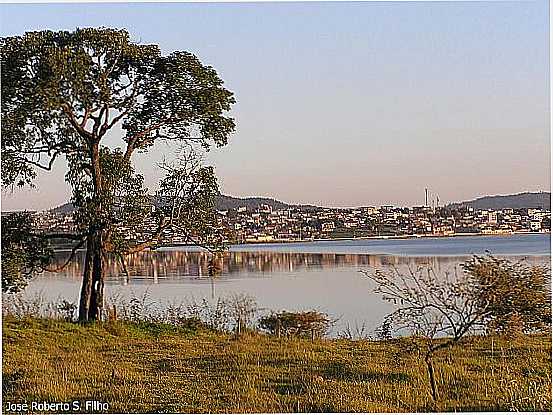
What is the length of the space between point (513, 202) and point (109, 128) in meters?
2.11

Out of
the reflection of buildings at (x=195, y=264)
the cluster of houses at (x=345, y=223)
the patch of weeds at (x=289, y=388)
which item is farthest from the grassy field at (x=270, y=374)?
the cluster of houses at (x=345, y=223)

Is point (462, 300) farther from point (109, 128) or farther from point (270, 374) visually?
point (109, 128)

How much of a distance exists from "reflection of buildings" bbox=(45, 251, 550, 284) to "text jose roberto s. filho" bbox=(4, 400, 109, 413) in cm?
68

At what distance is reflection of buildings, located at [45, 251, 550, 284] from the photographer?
17.2ft

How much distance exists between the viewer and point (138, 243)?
5.31 meters

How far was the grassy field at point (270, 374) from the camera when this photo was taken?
16.3ft

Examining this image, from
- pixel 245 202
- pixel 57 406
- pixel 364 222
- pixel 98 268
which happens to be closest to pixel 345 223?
pixel 364 222

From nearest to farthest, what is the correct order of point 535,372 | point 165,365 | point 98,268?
1. point 535,372
2. point 165,365
3. point 98,268

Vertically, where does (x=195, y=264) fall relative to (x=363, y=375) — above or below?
above

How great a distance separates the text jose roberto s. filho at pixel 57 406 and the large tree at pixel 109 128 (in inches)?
22.5

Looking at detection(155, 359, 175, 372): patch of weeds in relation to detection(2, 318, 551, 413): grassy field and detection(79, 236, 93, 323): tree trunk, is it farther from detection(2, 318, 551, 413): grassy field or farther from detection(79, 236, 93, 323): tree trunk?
detection(79, 236, 93, 323): tree trunk

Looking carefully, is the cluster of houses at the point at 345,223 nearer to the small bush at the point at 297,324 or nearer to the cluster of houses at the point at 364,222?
the cluster of houses at the point at 364,222

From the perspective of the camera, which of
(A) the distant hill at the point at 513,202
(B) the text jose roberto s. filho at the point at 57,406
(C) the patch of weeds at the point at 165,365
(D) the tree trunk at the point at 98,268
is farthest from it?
(D) the tree trunk at the point at 98,268

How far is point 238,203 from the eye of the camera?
525 centimetres
